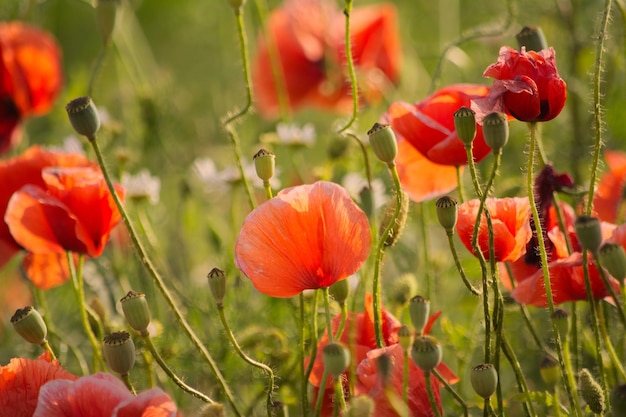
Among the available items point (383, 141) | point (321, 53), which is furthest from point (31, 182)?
point (321, 53)

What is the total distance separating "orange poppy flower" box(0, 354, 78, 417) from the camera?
604 mm

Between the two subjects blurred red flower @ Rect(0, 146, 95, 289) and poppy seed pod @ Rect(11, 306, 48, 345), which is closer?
poppy seed pod @ Rect(11, 306, 48, 345)

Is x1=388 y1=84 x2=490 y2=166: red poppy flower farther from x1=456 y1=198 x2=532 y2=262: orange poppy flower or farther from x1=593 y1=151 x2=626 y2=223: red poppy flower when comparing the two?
x1=593 y1=151 x2=626 y2=223: red poppy flower

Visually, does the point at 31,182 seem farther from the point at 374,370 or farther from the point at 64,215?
the point at 374,370

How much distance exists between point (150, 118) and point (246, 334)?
0.52m

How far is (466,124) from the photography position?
24.0 inches

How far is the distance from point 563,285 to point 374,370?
0.52 ft

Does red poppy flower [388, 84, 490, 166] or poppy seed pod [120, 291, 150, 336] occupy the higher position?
red poppy flower [388, 84, 490, 166]

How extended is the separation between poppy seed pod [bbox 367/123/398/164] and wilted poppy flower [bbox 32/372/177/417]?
20cm

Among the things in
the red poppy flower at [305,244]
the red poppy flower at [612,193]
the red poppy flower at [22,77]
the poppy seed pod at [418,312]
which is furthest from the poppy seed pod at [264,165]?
the red poppy flower at [22,77]

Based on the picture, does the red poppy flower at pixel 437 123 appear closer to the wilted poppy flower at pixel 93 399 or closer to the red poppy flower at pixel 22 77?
the wilted poppy flower at pixel 93 399

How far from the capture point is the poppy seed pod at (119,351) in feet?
1.94

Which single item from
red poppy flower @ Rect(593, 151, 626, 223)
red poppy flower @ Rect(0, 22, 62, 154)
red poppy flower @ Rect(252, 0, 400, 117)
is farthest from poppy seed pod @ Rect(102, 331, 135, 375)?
red poppy flower @ Rect(252, 0, 400, 117)

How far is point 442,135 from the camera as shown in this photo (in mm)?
721
